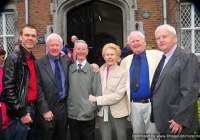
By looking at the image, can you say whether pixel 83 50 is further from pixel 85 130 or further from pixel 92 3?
pixel 92 3

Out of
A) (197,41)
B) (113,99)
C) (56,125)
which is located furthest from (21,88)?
(197,41)

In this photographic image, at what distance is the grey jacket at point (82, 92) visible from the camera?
3.79 meters

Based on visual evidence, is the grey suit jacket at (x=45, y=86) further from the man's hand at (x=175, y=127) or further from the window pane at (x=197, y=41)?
the window pane at (x=197, y=41)

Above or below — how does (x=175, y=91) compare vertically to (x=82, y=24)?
below

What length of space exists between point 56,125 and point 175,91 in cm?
179

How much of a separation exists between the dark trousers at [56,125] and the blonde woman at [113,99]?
456 mm

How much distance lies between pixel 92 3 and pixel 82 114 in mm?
6531

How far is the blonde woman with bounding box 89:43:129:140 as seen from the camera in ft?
12.5

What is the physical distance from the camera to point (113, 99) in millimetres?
3805

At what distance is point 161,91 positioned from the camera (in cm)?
307

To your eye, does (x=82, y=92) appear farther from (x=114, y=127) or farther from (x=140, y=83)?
(x=140, y=83)

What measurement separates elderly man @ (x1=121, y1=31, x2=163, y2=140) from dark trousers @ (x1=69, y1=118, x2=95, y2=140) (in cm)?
64

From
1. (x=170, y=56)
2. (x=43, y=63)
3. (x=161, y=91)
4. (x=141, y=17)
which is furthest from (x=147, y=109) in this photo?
(x=141, y=17)

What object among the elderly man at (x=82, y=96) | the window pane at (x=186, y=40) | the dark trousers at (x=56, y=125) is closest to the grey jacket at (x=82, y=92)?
the elderly man at (x=82, y=96)
